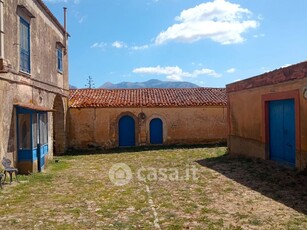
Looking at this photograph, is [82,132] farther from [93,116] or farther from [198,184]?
[198,184]

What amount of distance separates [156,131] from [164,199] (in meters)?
13.6

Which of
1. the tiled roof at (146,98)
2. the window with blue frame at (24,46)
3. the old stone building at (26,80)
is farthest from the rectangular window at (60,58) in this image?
the window with blue frame at (24,46)

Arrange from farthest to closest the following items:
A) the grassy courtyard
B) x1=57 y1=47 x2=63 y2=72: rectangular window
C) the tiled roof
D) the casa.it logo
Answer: the tiled roof → x1=57 y1=47 x2=63 y2=72: rectangular window → the casa.it logo → the grassy courtyard

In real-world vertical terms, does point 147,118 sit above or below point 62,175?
above

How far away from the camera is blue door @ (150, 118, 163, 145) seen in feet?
69.8

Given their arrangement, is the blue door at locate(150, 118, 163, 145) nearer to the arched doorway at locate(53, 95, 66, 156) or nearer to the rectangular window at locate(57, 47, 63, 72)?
the arched doorway at locate(53, 95, 66, 156)

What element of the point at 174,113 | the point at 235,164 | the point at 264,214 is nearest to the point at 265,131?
the point at 235,164

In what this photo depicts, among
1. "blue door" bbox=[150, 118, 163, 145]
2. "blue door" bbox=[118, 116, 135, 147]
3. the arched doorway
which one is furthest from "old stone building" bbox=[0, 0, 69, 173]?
"blue door" bbox=[150, 118, 163, 145]

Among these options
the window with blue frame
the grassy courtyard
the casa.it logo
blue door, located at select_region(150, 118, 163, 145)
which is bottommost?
the casa.it logo

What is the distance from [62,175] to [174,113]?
11173mm

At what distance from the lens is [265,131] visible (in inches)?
481

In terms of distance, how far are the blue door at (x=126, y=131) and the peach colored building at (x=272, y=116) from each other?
24.6ft

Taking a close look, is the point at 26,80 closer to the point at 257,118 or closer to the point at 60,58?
the point at 60,58

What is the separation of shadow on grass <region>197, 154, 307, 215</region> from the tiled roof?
8171 millimetres
